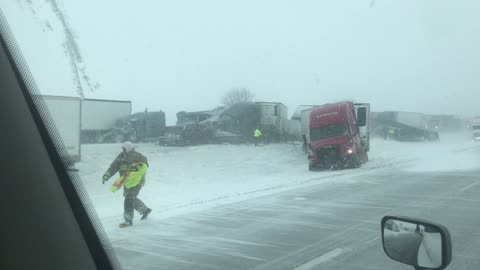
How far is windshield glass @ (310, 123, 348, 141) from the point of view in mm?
23375

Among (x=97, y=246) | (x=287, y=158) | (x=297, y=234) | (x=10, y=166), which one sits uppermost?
(x=10, y=166)

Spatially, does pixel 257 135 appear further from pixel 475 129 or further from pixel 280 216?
pixel 475 129

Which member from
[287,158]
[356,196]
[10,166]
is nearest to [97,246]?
[10,166]

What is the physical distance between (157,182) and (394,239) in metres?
15.5

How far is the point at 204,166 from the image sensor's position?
80.0ft

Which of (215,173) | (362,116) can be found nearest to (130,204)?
(215,173)

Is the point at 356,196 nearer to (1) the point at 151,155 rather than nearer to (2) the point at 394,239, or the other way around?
(2) the point at 394,239

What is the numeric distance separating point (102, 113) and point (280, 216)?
2691 cm

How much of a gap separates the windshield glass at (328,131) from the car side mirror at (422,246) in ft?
68.0

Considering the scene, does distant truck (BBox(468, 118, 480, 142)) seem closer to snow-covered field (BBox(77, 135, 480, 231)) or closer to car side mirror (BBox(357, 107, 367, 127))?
snow-covered field (BBox(77, 135, 480, 231))

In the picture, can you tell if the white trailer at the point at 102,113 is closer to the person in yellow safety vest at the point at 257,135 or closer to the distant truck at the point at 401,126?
the person in yellow safety vest at the point at 257,135

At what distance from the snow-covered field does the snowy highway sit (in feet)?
0.18

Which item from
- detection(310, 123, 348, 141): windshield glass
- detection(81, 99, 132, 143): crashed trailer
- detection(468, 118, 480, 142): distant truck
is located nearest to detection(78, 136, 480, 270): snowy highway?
detection(310, 123, 348, 141): windshield glass

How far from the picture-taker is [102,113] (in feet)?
115
